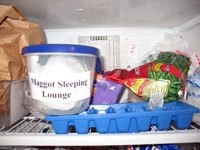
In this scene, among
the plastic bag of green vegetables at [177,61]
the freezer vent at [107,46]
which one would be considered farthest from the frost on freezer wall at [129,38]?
the plastic bag of green vegetables at [177,61]

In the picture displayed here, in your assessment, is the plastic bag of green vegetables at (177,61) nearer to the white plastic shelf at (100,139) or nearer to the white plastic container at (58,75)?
the white plastic shelf at (100,139)

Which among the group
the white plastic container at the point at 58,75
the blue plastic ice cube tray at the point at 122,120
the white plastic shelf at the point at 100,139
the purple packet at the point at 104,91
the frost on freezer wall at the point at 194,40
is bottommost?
the white plastic shelf at the point at 100,139

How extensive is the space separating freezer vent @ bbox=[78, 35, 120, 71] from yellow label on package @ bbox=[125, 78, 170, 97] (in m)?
0.36

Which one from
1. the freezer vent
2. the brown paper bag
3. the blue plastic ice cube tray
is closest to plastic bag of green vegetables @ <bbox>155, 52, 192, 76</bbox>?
the blue plastic ice cube tray

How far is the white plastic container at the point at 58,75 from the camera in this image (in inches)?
20.3

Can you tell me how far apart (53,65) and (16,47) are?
0.26 metres

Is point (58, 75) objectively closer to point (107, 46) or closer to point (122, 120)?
point (122, 120)

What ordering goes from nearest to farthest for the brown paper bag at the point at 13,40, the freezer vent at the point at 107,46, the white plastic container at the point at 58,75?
the white plastic container at the point at 58,75 → the brown paper bag at the point at 13,40 → the freezer vent at the point at 107,46

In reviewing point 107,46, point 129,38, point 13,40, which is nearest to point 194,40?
point 129,38

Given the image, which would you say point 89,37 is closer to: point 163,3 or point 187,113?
point 163,3

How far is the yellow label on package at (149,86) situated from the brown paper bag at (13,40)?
42 cm

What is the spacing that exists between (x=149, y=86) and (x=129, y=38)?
0.46 metres

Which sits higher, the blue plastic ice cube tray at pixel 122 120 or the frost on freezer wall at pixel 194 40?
the frost on freezer wall at pixel 194 40

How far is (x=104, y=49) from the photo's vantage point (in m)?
1.02
